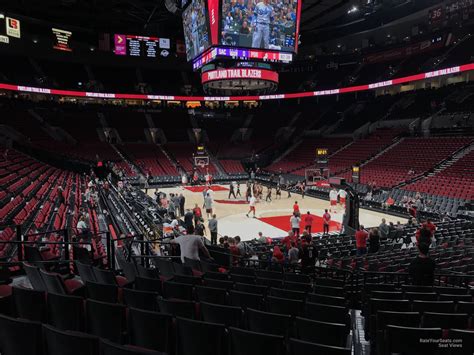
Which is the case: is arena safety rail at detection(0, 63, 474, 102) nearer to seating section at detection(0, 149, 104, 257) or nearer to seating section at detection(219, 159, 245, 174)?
seating section at detection(219, 159, 245, 174)

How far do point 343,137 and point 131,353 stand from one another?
39383 mm

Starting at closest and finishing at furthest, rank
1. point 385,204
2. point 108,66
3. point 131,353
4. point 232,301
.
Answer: point 131,353 → point 232,301 → point 385,204 → point 108,66

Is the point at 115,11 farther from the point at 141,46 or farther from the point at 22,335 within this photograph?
the point at 22,335

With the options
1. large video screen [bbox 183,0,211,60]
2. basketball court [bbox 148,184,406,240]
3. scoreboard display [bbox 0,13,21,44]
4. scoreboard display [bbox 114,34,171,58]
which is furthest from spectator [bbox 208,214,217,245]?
scoreboard display [bbox 114,34,171,58]

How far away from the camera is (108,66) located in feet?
141

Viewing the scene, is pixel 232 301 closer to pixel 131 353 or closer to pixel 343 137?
pixel 131 353

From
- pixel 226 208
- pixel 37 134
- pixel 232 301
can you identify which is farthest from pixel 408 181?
pixel 37 134

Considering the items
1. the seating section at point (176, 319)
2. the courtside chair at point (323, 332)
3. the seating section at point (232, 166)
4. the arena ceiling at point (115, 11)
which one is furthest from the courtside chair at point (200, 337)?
the seating section at point (232, 166)

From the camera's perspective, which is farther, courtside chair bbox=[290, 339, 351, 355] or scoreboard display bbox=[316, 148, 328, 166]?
scoreboard display bbox=[316, 148, 328, 166]

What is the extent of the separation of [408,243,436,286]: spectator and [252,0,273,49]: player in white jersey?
50.1 ft

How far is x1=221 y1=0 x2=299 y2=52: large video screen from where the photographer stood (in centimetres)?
1762

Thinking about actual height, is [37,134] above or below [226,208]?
above

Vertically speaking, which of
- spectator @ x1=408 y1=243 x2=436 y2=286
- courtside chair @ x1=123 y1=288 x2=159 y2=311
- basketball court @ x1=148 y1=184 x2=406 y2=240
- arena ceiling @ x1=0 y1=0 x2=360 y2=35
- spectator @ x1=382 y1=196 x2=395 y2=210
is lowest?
basketball court @ x1=148 y1=184 x2=406 y2=240

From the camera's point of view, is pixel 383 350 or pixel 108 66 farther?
pixel 108 66
